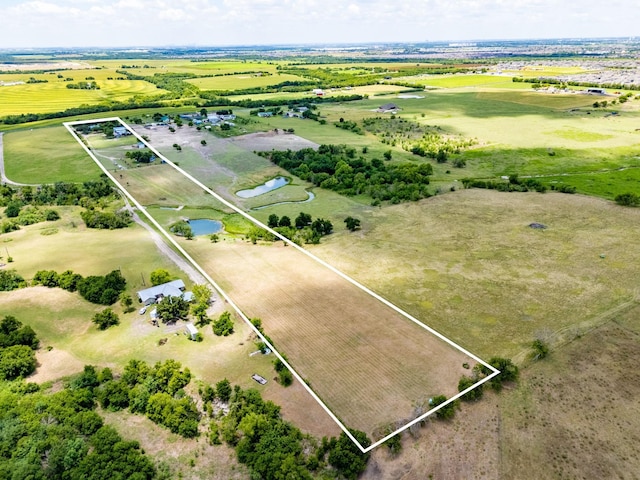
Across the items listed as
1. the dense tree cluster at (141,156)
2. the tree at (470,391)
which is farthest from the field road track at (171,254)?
the tree at (470,391)

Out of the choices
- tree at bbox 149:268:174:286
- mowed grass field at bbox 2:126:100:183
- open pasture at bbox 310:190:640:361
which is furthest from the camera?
mowed grass field at bbox 2:126:100:183

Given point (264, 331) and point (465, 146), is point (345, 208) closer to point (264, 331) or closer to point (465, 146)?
point (264, 331)

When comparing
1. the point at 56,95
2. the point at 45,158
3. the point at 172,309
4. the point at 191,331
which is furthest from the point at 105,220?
the point at 56,95

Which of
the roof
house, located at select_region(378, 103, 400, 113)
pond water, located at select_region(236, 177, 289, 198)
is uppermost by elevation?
house, located at select_region(378, 103, 400, 113)

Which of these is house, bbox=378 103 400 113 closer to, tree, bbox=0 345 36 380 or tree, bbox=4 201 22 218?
tree, bbox=4 201 22 218

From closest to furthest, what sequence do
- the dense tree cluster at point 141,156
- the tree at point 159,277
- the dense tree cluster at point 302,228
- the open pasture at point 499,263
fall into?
the open pasture at point 499,263, the tree at point 159,277, the dense tree cluster at point 302,228, the dense tree cluster at point 141,156

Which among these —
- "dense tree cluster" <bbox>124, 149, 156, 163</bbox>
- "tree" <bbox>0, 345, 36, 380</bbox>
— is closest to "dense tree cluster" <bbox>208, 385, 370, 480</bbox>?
"tree" <bbox>0, 345, 36, 380</bbox>

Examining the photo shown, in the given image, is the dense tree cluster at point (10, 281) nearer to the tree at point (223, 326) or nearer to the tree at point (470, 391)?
the tree at point (223, 326)
